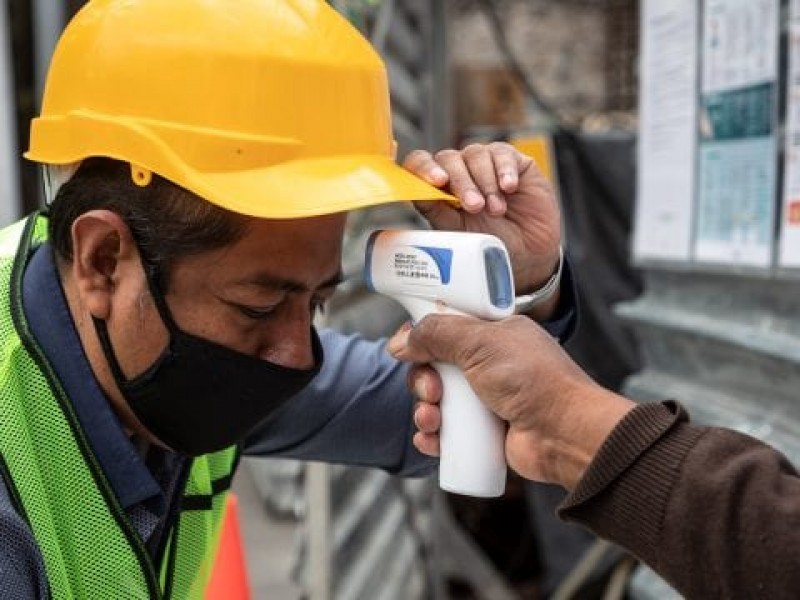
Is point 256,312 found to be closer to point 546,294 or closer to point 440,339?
point 440,339

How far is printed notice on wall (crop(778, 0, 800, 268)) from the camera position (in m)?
2.29

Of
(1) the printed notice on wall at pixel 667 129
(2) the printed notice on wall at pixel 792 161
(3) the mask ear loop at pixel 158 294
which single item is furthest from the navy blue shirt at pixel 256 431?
(1) the printed notice on wall at pixel 667 129

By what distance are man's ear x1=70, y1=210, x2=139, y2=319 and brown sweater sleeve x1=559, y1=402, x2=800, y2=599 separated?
0.76 meters

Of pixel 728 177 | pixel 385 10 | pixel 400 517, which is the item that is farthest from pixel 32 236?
pixel 400 517

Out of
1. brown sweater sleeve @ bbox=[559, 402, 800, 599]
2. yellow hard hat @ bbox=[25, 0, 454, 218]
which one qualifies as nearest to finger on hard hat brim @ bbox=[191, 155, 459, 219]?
yellow hard hat @ bbox=[25, 0, 454, 218]

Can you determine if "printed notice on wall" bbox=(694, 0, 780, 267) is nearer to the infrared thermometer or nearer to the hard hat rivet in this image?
the infrared thermometer

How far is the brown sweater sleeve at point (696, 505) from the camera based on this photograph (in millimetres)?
1077

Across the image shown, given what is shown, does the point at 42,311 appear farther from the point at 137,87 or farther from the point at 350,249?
the point at 350,249

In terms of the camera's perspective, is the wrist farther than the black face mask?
Yes

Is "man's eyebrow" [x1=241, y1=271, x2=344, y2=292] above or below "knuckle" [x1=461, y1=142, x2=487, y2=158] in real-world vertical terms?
below

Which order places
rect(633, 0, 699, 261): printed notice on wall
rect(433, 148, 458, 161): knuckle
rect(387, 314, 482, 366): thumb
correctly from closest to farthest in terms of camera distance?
rect(387, 314, 482, 366): thumb
rect(433, 148, 458, 161): knuckle
rect(633, 0, 699, 261): printed notice on wall

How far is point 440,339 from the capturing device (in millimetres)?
1417

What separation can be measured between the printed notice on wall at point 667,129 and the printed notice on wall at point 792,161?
A: 36cm

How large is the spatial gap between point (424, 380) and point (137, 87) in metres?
0.59
